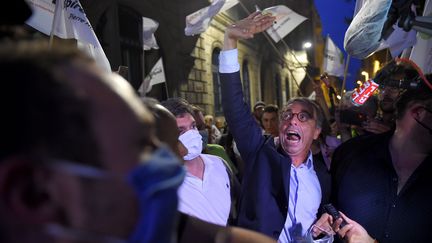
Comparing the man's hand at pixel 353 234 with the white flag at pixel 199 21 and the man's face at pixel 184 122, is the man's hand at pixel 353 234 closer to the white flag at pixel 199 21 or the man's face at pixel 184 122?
the man's face at pixel 184 122

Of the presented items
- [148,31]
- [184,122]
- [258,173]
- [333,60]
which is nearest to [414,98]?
[258,173]

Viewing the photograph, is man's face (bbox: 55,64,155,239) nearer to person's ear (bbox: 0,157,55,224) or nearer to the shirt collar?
person's ear (bbox: 0,157,55,224)

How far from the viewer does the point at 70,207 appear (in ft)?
2.57

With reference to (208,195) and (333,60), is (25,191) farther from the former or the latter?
(333,60)

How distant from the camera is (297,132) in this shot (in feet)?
8.67

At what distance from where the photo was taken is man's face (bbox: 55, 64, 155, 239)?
2.59ft

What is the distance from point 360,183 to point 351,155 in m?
0.22

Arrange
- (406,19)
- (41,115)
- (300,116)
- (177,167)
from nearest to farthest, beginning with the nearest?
(41,115) < (177,167) < (406,19) < (300,116)

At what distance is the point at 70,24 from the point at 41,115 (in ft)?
9.81

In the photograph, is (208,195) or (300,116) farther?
(300,116)

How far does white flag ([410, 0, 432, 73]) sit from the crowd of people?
524 millimetres

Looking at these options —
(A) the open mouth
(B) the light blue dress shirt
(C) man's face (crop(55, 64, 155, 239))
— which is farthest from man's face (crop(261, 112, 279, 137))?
(C) man's face (crop(55, 64, 155, 239))

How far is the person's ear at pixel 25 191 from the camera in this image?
76cm

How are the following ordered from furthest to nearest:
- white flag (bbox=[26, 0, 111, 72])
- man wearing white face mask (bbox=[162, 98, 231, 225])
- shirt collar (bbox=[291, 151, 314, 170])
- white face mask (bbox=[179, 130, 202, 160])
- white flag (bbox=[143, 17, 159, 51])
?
white flag (bbox=[143, 17, 159, 51]) < white flag (bbox=[26, 0, 111, 72]) < shirt collar (bbox=[291, 151, 314, 170]) < white face mask (bbox=[179, 130, 202, 160]) < man wearing white face mask (bbox=[162, 98, 231, 225])
